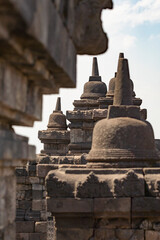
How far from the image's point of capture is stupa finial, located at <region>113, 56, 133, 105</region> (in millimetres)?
8531

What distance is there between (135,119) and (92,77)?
34.6ft

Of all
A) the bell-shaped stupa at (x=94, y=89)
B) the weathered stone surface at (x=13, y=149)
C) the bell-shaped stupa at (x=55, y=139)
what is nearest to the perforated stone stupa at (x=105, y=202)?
the weathered stone surface at (x=13, y=149)

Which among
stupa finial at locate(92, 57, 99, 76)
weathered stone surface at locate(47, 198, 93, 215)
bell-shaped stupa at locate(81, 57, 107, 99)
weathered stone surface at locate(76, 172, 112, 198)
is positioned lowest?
weathered stone surface at locate(47, 198, 93, 215)

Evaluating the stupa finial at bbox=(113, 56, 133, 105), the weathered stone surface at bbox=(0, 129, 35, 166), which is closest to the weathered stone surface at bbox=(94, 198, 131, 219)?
the stupa finial at bbox=(113, 56, 133, 105)

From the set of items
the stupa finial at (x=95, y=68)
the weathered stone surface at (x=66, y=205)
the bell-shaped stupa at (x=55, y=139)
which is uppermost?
the stupa finial at (x=95, y=68)

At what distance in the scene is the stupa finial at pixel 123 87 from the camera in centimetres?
853

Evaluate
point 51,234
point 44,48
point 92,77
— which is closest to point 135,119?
point 51,234

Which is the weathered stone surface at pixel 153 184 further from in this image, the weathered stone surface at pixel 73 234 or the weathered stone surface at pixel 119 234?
the weathered stone surface at pixel 73 234

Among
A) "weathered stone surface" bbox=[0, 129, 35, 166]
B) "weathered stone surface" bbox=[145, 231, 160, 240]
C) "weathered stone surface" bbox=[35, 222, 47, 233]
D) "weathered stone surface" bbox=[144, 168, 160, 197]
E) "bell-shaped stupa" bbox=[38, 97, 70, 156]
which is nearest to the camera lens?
"weathered stone surface" bbox=[0, 129, 35, 166]

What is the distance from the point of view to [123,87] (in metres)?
8.61

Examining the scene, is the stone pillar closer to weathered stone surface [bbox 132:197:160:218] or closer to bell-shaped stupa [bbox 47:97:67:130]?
weathered stone surface [bbox 132:197:160:218]

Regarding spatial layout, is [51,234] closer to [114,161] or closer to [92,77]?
[114,161]

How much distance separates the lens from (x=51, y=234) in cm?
1060

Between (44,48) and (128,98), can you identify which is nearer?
(44,48)
